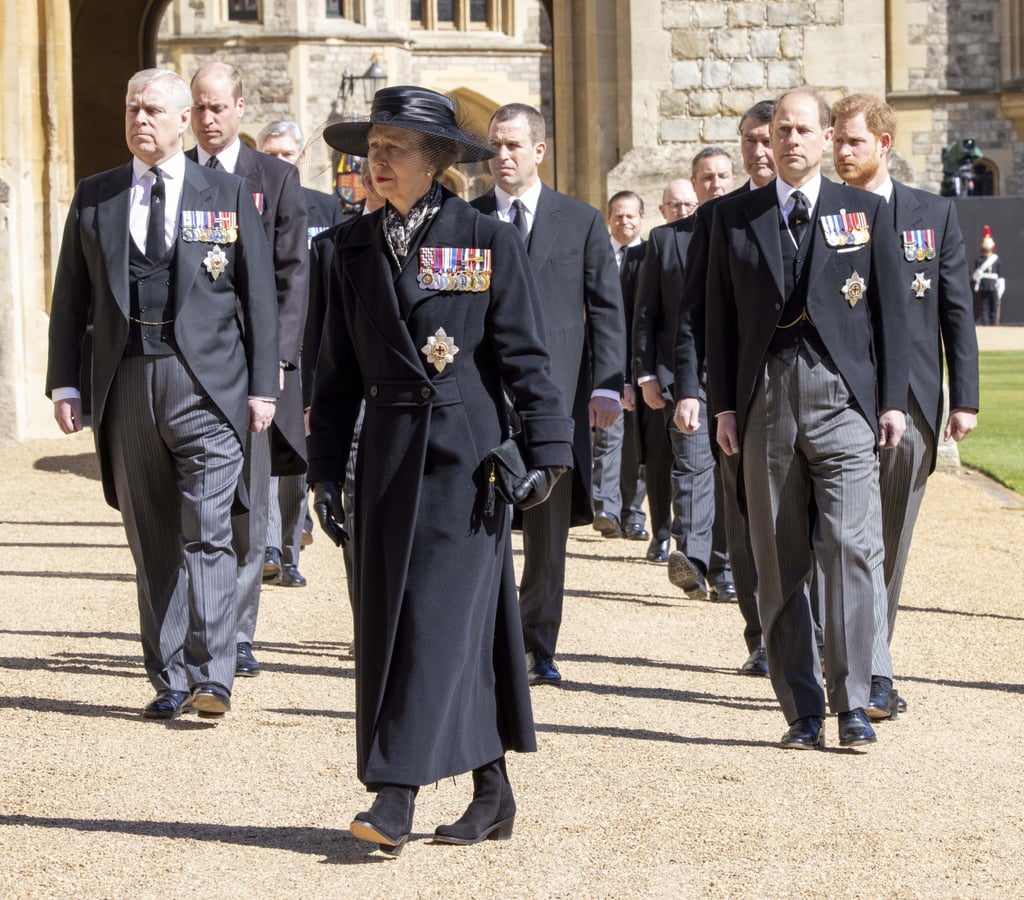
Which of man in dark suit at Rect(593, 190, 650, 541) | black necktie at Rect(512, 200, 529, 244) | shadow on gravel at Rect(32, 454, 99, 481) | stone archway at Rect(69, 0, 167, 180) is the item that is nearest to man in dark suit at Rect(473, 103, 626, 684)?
black necktie at Rect(512, 200, 529, 244)

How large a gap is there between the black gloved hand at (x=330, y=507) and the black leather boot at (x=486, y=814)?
654 millimetres

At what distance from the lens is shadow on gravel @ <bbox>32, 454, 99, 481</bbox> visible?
1349 centimetres

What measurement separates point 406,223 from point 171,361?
1.59 meters

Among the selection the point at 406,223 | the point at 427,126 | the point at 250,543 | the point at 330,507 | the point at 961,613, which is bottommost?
the point at 961,613

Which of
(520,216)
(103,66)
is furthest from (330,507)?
(103,66)

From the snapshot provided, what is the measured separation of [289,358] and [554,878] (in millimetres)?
3048

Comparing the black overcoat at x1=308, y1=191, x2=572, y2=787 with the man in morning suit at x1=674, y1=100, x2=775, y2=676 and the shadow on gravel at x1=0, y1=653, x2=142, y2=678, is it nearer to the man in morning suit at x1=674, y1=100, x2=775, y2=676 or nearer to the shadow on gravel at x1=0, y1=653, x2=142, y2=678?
the man in morning suit at x1=674, y1=100, x2=775, y2=676

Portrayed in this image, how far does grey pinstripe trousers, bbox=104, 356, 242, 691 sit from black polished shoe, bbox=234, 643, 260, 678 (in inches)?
23.1

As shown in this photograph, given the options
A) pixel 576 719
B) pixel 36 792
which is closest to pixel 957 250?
pixel 576 719

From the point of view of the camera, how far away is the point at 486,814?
4445 mm

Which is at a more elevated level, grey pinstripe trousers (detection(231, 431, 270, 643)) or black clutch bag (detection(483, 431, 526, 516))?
black clutch bag (detection(483, 431, 526, 516))

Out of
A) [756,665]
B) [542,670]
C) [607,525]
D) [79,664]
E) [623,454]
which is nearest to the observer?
[542,670]

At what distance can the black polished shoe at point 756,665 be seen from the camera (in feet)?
22.0

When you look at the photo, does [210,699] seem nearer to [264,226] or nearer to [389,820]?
[389,820]
